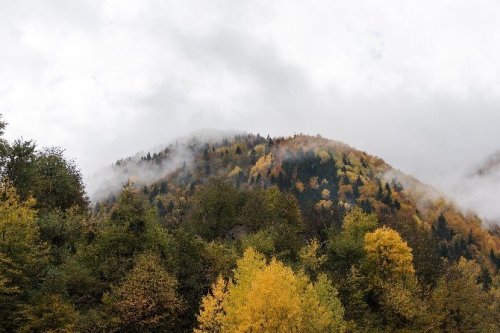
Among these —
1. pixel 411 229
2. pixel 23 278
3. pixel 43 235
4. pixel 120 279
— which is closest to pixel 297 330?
pixel 120 279

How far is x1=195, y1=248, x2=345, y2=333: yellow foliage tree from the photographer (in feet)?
130

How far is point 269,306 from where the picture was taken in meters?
39.8

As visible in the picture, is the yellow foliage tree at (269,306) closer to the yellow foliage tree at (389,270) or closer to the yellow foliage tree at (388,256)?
the yellow foliage tree at (389,270)

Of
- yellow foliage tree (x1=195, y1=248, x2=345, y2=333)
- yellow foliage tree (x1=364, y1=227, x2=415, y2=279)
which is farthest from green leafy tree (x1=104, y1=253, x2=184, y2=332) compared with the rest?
yellow foliage tree (x1=364, y1=227, x2=415, y2=279)

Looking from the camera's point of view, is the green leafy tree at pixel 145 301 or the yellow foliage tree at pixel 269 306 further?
the green leafy tree at pixel 145 301

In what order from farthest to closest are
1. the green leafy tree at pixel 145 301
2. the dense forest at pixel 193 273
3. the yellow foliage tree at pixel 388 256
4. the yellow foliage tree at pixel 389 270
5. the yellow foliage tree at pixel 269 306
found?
the yellow foliage tree at pixel 388 256, the yellow foliage tree at pixel 389 270, the green leafy tree at pixel 145 301, the dense forest at pixel 193 273, the yellow foliage tree at pixel 269 306

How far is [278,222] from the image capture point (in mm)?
83125

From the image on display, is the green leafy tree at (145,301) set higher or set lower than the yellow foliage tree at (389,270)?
lower

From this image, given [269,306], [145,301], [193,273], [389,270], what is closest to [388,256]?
[389,270]

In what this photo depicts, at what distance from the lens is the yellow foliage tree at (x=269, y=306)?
39625 mm

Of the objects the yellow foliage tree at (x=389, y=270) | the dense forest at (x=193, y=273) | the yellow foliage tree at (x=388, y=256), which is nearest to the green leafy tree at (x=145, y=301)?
the dense forest at (x=193, y=273)

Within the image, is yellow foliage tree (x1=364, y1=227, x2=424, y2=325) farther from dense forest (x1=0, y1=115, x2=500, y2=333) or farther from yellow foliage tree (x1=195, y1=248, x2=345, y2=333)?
yellow foliage tree (x1=195, y1=248, x2=345, y2=333)

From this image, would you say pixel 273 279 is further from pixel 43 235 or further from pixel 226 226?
pixel 226 226

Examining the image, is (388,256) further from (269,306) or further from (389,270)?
(269,306)
